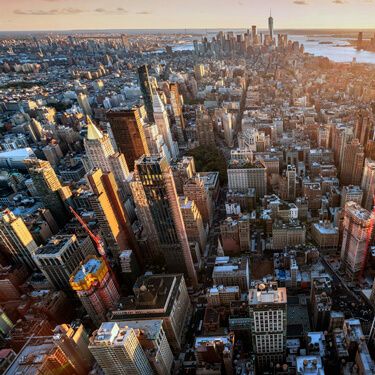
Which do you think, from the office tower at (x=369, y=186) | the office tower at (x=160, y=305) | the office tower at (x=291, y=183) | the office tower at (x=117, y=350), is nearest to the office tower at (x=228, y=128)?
the office tower at (x=291, y=183)

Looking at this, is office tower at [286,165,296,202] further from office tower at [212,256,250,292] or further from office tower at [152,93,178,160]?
office tower at [152,93,178,160]

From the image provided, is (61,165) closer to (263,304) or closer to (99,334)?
(99,334)

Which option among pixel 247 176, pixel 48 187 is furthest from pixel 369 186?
pixel 48 187

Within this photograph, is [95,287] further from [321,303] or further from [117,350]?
[321,303]

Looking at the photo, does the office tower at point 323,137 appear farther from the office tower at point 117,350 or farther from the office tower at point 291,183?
the office tower at point 117,350

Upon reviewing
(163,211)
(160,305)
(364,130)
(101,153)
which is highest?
(101,153)

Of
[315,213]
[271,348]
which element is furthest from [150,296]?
[315,213]

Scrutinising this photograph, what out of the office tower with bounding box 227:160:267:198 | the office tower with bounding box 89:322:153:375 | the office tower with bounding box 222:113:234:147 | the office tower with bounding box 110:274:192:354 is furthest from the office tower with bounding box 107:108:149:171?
the office tower with bounding box 89:322:153:375
